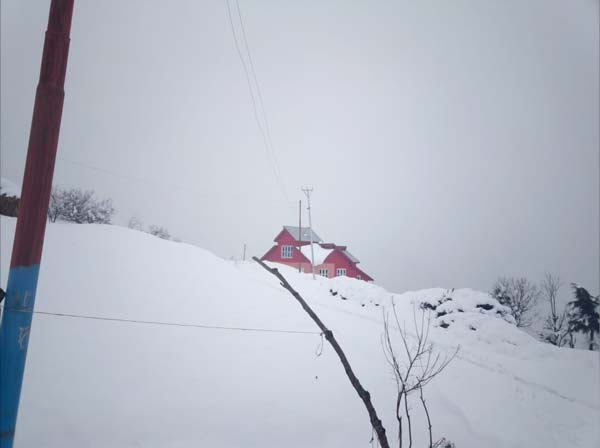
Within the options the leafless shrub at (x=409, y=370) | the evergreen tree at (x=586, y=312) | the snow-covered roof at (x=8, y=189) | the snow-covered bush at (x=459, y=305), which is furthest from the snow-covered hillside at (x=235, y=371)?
the evergreen tree at (x=586, y=312)

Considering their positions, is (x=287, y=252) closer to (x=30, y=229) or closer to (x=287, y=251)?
(x=287, y=251)

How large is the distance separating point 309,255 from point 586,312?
1926cm

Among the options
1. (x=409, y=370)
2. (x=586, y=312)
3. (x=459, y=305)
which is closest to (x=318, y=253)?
(x=459, y=305)

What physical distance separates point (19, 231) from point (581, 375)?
14521mm

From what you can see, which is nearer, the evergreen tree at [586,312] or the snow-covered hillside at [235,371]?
the snow-covered hillside at [235,371]

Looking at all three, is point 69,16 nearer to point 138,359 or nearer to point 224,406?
point 224,406

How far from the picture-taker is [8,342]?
1.61 m

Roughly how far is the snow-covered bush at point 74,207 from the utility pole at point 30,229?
20.1m

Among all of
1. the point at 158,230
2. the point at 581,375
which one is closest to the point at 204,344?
the point at 581,375

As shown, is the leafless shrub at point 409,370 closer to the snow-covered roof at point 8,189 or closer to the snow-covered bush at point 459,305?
the snow-covered bush at point 459,305

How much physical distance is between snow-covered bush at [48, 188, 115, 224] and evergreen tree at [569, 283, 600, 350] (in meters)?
29.4

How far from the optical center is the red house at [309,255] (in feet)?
91.0

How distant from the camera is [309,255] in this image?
28.4 m

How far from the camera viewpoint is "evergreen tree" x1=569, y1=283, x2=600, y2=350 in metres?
15.9
